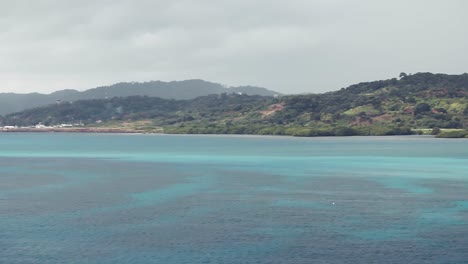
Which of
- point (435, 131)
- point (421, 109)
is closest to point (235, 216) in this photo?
point (435, 131)

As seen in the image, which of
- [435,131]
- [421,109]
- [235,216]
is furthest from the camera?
[421,109]

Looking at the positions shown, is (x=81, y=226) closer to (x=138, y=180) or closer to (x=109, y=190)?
(x=109, y=190)

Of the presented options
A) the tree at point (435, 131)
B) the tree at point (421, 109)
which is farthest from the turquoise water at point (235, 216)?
the tree at point (421, 109)

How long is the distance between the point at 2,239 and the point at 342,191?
26066 millimetres

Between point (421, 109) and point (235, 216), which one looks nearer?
point (235, 216)

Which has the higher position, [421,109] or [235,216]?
[421,109]

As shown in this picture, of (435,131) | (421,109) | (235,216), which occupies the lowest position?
(235,216)

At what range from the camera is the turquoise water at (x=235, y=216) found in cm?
3038

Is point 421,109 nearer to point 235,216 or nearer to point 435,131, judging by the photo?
point 435,131

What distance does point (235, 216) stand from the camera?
39281 millimetres

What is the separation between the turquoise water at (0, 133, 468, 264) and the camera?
30375 mm

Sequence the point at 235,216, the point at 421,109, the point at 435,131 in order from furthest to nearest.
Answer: the point at 421,109, the point at 435,131, the point at 235,216

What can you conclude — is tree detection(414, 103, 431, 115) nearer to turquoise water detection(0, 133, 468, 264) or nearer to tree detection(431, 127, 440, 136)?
tree detection(431, 127, 440, 136)

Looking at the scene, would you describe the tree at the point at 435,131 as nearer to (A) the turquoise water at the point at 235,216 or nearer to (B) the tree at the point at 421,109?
(B) the tree at the point at 421,109
